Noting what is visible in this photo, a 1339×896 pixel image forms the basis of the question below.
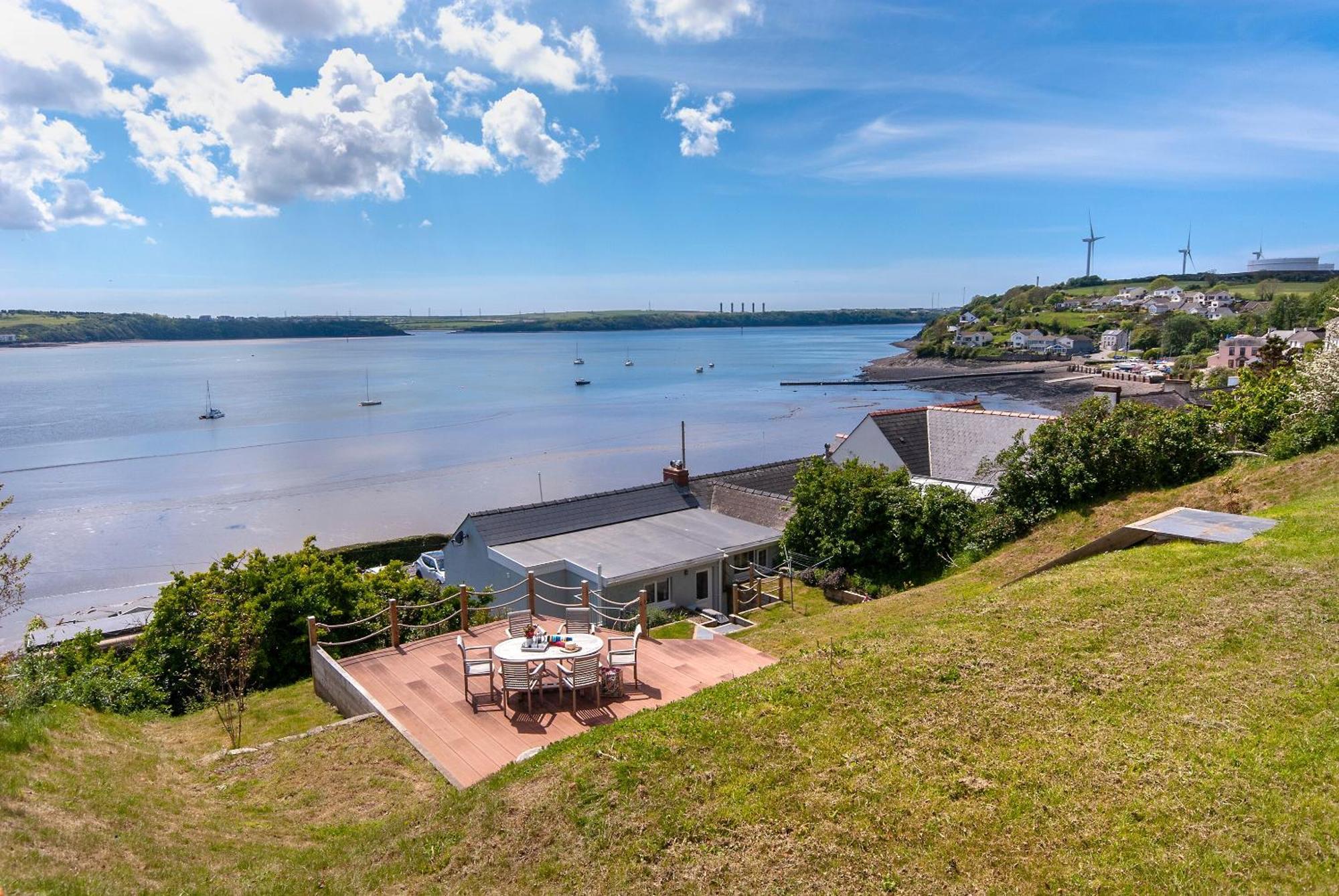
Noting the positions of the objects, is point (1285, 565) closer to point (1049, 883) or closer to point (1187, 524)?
point (1187, 524)

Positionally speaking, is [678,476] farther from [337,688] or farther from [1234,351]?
[1234,351]

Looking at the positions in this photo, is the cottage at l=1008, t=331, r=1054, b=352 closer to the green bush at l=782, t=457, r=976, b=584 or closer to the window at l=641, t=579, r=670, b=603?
the green bush at l=782, t=457, r=976, b=584

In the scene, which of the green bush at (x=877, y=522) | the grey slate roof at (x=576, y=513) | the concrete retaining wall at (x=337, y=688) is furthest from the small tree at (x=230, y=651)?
the green bush at (x=877, y=522)

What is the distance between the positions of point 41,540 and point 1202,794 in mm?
50895

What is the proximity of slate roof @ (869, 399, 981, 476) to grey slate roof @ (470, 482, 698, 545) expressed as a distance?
7.47 meters

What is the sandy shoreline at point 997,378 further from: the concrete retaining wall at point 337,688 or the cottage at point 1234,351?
the concrete retaining wall at point 337,688

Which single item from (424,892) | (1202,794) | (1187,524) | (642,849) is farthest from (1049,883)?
(1187,524)

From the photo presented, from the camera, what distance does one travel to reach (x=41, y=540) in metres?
41.1

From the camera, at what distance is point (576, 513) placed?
79.4ft

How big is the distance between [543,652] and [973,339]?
17049cm

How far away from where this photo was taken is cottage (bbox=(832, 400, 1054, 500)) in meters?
26.2

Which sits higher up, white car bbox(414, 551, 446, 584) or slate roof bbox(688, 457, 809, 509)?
slate roof bbox(688, 457, 809, 509)

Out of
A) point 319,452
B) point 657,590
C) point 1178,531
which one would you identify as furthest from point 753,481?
point 319,452

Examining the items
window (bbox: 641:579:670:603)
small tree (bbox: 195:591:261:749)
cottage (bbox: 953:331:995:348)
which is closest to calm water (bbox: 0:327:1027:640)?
small tree (bbox: 195:591:261:749)
